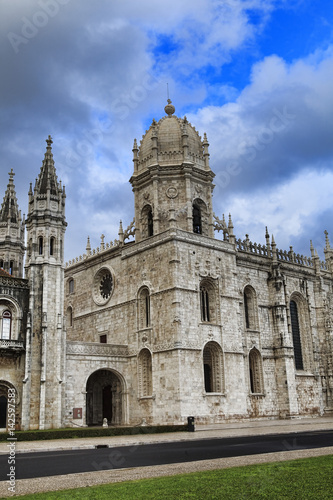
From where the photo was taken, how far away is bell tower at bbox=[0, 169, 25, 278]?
48781 millimetres

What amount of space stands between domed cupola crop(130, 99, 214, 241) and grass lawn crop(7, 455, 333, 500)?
31367 millimetres

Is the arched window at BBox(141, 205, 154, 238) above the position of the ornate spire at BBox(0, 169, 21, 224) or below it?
below

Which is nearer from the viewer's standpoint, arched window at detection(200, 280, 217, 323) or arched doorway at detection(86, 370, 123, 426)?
arched window at detection(200, 280, 217, 323)

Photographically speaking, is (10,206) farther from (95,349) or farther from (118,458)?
(118,458)

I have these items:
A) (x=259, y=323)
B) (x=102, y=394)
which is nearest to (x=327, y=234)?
(x=259, y=323)

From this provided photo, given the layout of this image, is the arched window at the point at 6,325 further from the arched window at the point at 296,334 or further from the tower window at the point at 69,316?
the arched window at the point at 296,334

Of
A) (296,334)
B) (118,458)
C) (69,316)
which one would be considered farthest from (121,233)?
(118,458)

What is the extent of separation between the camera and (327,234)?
58.3 meters

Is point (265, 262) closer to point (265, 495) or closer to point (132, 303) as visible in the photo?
point (132, 303)

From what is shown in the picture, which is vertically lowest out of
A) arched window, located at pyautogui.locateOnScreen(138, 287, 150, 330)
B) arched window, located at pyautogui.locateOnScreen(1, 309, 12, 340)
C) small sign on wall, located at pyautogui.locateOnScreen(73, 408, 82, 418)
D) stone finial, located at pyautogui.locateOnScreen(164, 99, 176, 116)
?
small sign on wall, located at pyautogui.locateOnScreen(73, 408, 82, 418)

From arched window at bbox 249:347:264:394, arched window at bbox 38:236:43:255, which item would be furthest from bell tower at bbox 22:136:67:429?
arched window at bbox 249:347:264:394

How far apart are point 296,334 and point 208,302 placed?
13.0m

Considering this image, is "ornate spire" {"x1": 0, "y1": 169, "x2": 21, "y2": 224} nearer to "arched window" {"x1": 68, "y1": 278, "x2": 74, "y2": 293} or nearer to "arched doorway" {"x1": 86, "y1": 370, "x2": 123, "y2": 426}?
"arched window" {"x1": 68, "y1": 278, "x2": 74, "y2": 293}

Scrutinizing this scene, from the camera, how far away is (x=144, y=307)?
42.4m
